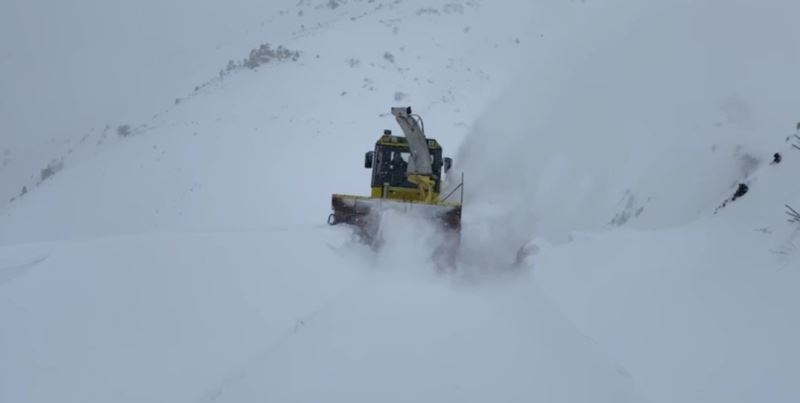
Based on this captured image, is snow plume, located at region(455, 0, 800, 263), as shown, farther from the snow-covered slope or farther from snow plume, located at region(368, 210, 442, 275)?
snow plume, located at region(368, 210, 442, 275)

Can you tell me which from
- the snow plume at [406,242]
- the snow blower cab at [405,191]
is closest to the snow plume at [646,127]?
the snow blower cab at [405,191]

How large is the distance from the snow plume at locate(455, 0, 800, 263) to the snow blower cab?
1411 millimetres

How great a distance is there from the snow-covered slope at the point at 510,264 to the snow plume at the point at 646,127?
54 mm

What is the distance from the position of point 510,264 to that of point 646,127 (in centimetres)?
371

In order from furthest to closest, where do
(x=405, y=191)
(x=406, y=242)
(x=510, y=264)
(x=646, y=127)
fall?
(x=405, y=191) < (x=646, y=127) < (x=510, y=264) < (x=406, y=242)

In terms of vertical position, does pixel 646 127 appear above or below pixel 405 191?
above

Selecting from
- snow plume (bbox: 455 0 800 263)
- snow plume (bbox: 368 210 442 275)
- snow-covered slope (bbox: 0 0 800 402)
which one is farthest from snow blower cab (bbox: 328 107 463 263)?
snow plume (bbox: 455 0 800 263)

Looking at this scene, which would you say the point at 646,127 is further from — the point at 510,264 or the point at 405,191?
the point at 405,191

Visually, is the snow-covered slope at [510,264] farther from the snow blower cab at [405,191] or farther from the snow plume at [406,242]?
the snow blower cab at [405,191]

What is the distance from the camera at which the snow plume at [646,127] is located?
9922mm

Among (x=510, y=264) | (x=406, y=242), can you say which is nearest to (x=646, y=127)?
(x=510, y=264)

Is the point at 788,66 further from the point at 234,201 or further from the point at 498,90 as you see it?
the point at 498,90

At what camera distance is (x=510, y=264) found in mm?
11438

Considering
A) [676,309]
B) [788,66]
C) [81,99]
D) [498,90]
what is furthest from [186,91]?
[676,309]
